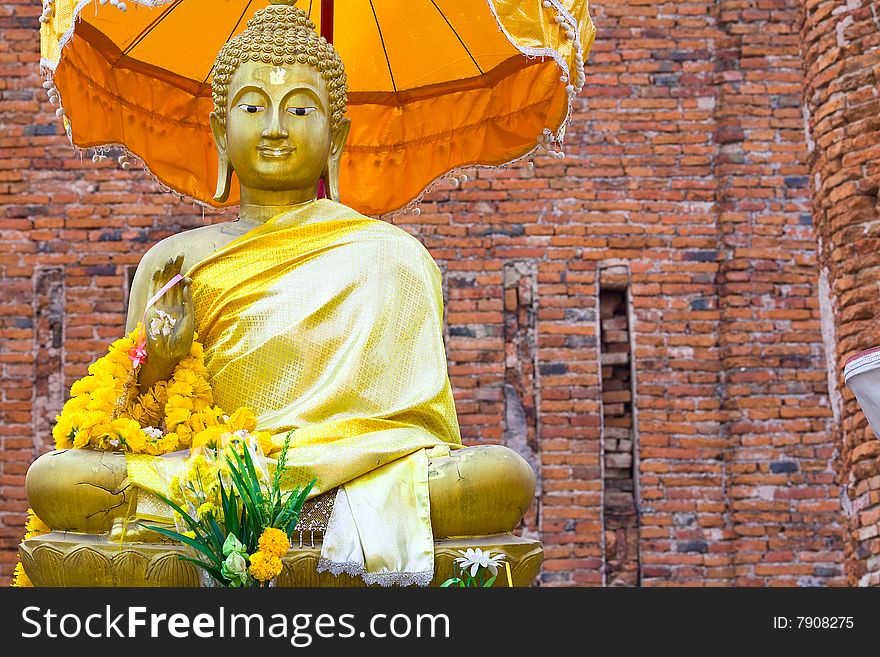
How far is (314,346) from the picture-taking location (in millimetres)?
4242

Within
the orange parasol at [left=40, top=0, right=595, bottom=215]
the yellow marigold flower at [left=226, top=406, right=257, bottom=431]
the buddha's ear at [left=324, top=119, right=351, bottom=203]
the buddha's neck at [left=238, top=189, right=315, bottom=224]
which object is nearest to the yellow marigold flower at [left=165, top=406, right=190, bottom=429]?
the yellow marigold flower at [left=226, top=406, right=257, bottom=431]

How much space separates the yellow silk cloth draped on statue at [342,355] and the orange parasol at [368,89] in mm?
783

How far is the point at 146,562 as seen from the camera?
371 cm

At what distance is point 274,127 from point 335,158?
1.13 ft

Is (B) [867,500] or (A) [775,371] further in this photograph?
(A) [775,371]

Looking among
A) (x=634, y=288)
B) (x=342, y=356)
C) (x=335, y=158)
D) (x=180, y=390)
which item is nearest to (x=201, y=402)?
(x=180, y=390)

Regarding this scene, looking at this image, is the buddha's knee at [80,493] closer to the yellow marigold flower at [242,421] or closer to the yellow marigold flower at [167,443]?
the yellow marigold flower at [167,443]

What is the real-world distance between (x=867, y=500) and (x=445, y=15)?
281 centimetres

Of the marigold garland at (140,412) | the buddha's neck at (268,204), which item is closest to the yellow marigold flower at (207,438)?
the marigold garland at (140,412)

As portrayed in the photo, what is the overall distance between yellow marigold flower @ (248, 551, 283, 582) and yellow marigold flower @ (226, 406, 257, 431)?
57cm

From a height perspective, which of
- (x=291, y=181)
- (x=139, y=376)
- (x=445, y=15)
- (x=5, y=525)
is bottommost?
(x=5, y=525)

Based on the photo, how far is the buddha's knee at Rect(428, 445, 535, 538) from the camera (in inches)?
150
